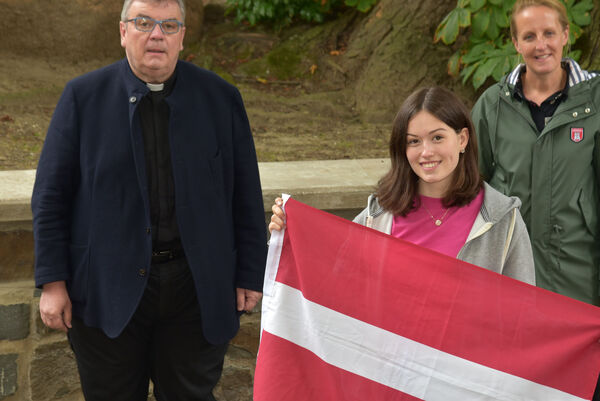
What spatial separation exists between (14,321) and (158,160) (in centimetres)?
127

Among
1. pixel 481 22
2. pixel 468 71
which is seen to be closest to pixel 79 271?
pixel 468 71

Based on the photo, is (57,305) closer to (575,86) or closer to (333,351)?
(333,351)

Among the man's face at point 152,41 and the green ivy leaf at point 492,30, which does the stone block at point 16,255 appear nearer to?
the man's face at point 152,41

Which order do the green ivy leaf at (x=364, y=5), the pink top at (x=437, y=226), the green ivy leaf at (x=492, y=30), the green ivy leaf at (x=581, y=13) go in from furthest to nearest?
the green ivy leaf at (x=364, y=5), the green ivy leaf at (x=492, y=30), the green ivy leaf at (x=581, y=13), the pink top at (x=437, y=226)

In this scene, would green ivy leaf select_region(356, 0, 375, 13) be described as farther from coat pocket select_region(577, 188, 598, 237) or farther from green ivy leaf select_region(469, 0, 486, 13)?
coat pocket select_region(577, 188, 598, 237)

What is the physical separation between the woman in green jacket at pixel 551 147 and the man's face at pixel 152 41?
3.97 ft

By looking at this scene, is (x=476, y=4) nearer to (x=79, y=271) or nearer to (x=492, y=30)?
(x=492, y=30)

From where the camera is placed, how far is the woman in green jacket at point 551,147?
2609mm

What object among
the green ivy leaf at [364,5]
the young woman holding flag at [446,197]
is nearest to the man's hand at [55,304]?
the young woman holding flag at [446,197]

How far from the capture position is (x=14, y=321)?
3.21 meters

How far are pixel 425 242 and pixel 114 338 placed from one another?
1148mm

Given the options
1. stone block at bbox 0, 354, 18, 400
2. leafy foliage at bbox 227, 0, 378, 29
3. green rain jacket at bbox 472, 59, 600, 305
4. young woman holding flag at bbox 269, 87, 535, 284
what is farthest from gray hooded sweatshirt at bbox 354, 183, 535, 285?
leafy foliage at bbox 227, 0, 378, 29

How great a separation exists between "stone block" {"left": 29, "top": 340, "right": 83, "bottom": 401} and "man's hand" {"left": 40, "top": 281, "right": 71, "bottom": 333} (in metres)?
0.88

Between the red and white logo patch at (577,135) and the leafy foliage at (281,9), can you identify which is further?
the leafy foliage at (281,9)
